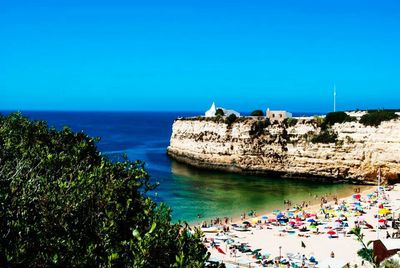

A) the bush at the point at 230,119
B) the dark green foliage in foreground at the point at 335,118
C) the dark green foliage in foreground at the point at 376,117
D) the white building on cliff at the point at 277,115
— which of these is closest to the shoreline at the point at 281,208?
the dark green foliage in foreground at the point at 376,117

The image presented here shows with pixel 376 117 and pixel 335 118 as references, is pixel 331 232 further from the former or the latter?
pixel 335 118

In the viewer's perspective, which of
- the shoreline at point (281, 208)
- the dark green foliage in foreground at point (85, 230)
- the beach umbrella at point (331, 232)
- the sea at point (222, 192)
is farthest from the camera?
the sea at point (222, 192)

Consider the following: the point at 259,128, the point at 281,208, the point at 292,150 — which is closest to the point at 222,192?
the point at 281,208

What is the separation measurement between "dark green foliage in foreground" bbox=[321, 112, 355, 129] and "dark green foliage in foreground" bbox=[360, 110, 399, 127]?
93.1 inches

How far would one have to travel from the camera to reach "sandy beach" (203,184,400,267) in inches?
1065

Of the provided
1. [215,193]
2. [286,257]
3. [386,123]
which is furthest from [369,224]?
[386,123]

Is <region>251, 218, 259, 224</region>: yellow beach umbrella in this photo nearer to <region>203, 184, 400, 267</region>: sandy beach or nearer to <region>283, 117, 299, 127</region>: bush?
<region>203, 184, 400, 267</region>: sandy beach

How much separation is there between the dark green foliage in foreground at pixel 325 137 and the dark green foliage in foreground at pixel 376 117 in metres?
3.88

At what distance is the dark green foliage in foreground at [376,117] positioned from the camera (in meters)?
53.2

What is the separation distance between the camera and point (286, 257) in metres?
27.3

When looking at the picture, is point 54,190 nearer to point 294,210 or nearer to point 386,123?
point 294,210

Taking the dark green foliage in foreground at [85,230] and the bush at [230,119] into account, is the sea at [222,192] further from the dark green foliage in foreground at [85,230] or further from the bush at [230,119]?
the dark green foliage in foreground at [85,230]

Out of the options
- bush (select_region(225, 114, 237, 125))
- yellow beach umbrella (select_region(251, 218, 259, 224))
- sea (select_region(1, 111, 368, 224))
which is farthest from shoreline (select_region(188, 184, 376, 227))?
bush (select_region(225, 114, 237, 125))

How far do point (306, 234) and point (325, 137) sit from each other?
1068 inches
